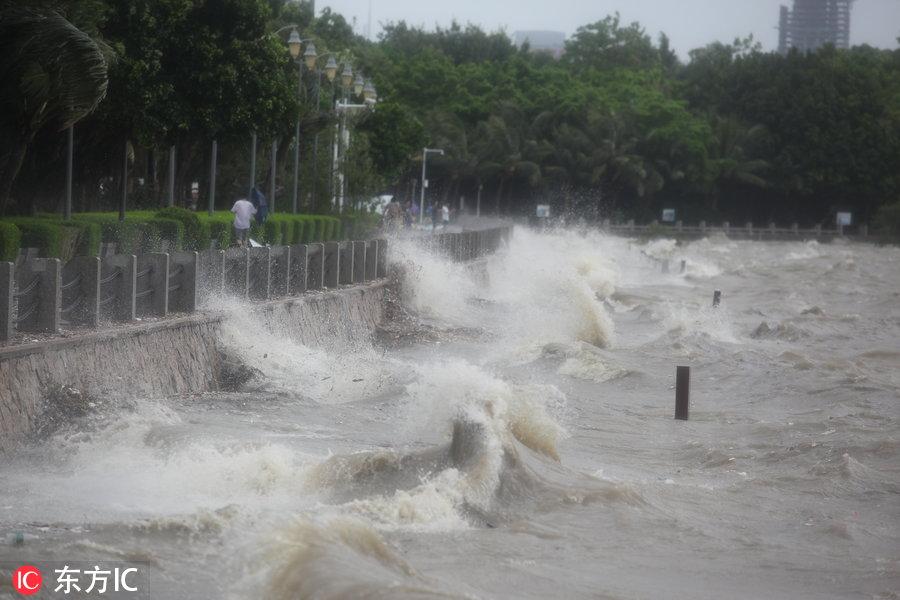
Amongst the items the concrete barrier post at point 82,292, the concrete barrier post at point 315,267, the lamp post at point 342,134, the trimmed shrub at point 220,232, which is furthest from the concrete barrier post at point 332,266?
the lamp post at point 342,134

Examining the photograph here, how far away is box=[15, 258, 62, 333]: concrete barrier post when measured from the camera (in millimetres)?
13078

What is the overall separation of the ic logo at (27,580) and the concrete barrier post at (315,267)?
15.0m

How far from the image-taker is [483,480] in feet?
37.7

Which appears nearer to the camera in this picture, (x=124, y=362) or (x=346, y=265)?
(x=124, y=362)

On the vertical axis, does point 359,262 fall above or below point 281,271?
below

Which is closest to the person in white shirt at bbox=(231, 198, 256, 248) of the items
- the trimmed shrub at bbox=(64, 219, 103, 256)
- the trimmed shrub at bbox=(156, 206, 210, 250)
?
the trimmed shrub at bbox=(156, 206, 210, 250)

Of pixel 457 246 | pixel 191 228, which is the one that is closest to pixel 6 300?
pixel 191 228

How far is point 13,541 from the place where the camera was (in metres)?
8.70

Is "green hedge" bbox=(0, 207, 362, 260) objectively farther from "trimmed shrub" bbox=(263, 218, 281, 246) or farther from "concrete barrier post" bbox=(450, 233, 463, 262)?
"concrete barrier post" bbox=(450, 233, 463, 262)

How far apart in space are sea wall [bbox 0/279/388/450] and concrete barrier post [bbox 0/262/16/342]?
22 centimetres

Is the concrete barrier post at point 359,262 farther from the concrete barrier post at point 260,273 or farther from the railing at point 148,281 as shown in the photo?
the concrete barrier post at point 260,273

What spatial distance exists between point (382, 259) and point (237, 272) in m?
11.1

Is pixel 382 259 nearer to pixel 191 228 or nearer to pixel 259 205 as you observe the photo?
pixel 259 205

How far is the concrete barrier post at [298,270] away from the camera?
22.0 metres
